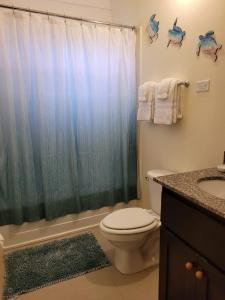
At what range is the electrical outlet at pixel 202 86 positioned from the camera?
1.56 m

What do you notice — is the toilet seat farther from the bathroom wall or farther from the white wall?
the white wall

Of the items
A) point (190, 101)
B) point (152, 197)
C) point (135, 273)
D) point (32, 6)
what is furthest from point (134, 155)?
point (32, 6)

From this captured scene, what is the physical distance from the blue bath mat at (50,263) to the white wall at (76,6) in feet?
7.39

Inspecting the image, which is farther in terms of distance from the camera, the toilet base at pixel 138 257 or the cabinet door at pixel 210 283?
the toilet base at pixel 138 257

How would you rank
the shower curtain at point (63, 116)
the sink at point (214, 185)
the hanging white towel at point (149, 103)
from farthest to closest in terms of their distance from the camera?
the hanging white towel at point (149, 103) < the shower curtain at point (63, 116) < the sink at point (214, 185)

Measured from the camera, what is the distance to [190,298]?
107 cm

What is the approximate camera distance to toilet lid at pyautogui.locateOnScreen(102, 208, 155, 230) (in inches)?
65.1

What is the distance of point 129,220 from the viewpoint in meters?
1.73

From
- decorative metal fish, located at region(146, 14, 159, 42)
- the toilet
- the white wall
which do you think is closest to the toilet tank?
the toilet

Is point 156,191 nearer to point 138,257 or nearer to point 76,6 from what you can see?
point 138,257

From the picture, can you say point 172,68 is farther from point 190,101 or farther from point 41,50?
point 41,50

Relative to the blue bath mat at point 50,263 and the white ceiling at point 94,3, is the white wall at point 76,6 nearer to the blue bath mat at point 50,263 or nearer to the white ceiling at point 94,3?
the white ceiling at point 94,3

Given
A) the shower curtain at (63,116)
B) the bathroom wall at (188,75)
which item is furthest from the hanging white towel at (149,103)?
the shower curtain at (63,116)

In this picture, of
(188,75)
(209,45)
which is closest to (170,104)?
(188,75)
